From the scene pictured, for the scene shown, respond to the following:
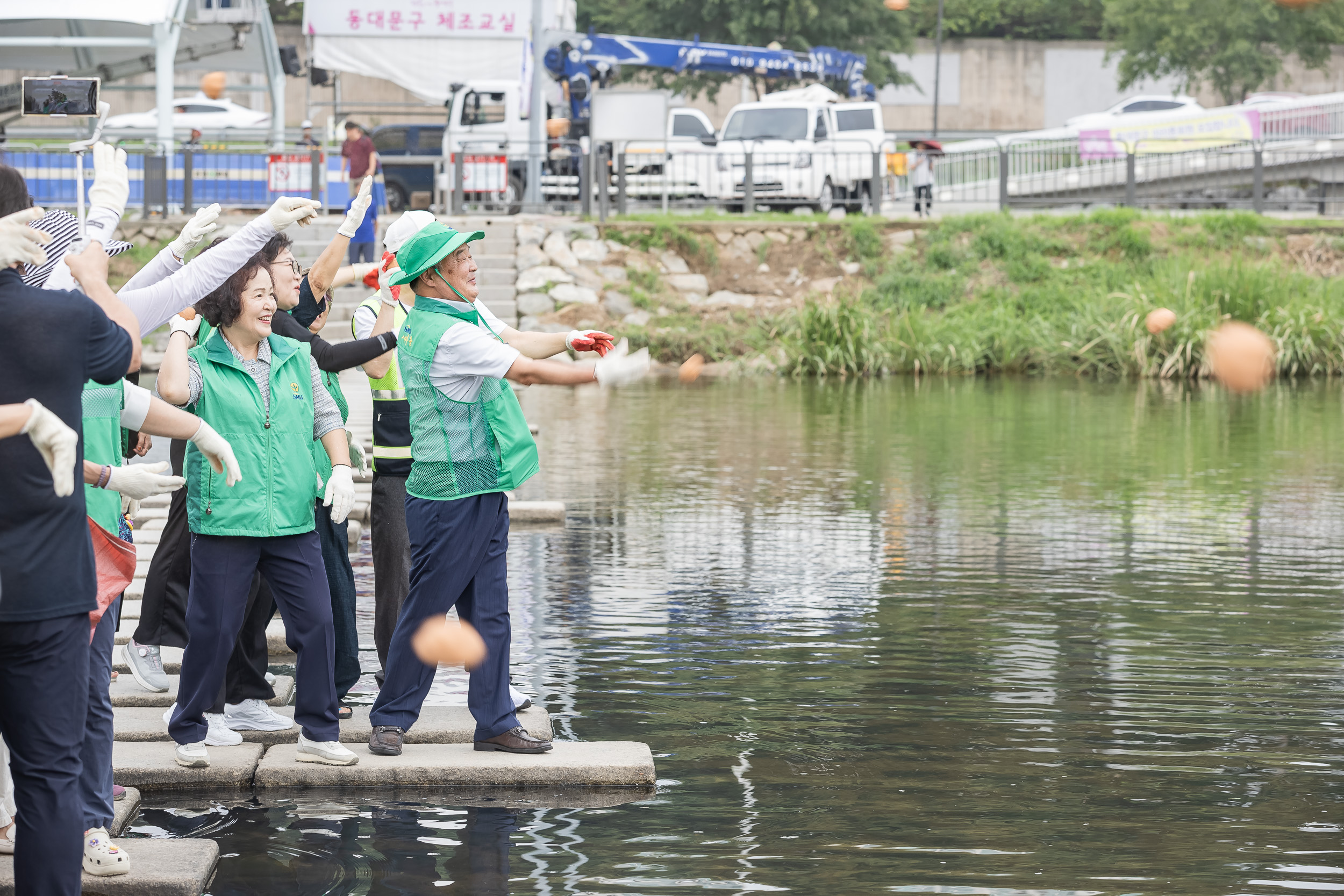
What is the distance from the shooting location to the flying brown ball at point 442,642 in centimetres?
577

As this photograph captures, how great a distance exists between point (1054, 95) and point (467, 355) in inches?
2080

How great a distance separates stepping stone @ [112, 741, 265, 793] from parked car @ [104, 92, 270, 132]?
33067 millimetres

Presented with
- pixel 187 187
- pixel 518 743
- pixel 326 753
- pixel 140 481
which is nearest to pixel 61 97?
pixel 326 753

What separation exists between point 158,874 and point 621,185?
21547 mm

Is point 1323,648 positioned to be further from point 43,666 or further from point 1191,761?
point 43,666

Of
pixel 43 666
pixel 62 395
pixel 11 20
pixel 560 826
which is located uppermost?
pixel 11 20

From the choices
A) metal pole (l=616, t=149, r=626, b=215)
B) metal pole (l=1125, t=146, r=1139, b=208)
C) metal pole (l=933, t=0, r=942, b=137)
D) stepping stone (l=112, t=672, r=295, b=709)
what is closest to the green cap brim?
stepping stone (l=112, t=672, r=295, b=709)

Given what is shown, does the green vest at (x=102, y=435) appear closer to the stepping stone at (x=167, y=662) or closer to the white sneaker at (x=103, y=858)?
the white sneaker at (x=103, y=858)

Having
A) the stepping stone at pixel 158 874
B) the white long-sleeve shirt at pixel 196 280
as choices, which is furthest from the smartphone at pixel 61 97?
the stepping stone at pixel 158 874

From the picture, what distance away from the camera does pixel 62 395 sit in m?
3.94

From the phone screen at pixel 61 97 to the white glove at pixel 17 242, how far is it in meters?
3.48

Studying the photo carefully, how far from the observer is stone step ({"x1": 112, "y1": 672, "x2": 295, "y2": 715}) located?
6.57 meters

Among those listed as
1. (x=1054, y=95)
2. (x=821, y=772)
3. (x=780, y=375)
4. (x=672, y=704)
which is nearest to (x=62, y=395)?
(x=821, y=772)

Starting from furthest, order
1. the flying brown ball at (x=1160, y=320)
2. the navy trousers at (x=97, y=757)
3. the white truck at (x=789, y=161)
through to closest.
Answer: the white truck at (x=789, y=161) → the flying brown ball at (x=1160, y=320) → the navy trousers at (x=97, y=757)
